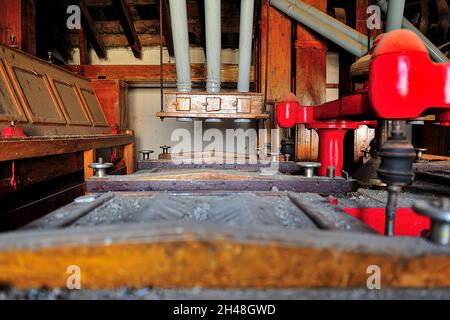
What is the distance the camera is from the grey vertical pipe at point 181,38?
271 centimetres

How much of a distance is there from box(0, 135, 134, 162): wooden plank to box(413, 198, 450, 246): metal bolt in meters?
2.24

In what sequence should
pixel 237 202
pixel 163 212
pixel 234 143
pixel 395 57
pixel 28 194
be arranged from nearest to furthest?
pixel 395 57 < pixel 163 212 < pixel 237 202 < pixel 28 194 < pixel 234 143

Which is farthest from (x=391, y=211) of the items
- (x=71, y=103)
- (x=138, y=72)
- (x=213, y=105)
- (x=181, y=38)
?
(x=138, y=72)

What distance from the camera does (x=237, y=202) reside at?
125 cm

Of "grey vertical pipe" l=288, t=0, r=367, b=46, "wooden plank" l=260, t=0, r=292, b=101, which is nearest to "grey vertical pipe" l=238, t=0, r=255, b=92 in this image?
"wooden plank" l=260, t=0, r=292, b=101

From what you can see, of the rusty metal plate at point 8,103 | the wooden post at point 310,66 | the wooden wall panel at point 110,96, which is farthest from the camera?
the wooden wall panel at point 110,96

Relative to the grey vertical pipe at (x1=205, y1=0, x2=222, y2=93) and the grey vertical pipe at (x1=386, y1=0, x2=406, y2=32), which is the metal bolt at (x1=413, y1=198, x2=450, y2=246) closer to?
the grey vertical pipe at (x1=205, y1=0, x2=222, y2=93)

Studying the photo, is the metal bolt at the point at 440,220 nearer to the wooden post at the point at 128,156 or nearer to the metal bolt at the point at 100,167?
the metal bolt at the point at 100,167

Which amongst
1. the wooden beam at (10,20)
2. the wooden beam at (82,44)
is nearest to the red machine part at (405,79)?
the wooden beam at (10,20)

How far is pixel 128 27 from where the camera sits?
523 cm

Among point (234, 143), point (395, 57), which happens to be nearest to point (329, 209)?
point (395, 57)

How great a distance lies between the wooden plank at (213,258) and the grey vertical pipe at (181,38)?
2374 millimetres
